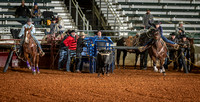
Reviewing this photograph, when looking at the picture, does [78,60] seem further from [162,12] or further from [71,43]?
[162,12]

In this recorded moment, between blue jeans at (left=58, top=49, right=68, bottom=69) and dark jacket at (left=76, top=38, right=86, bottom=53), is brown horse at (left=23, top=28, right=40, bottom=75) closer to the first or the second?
dark jacket at (left=76, top=38, right=86, bottom=53)

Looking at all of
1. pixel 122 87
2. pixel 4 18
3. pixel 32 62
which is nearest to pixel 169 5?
pixel 4 18

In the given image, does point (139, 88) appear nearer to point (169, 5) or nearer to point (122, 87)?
point (122, 87)

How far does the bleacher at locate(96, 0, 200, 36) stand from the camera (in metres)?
23.5

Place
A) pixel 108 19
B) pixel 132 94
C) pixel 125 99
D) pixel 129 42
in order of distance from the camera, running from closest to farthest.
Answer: pixel 125 99 < pixel 132 94 < pixel 129 42 < pixel 108 19

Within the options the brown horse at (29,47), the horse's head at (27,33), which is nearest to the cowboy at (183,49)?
the brown horse at (29,47)

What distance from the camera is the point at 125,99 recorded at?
7328 mm

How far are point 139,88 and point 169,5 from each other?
17.1m

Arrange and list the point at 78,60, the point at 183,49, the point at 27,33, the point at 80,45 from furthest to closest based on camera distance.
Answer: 1. the point at 183,49
2. the point at 78,60
3. the point at 80,45
4. the point at 27,33

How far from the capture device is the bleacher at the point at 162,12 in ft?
77.1

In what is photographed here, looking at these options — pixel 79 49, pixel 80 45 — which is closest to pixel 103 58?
pixel 80 45

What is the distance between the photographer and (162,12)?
80.3ft

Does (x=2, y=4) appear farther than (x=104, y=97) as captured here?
Yes

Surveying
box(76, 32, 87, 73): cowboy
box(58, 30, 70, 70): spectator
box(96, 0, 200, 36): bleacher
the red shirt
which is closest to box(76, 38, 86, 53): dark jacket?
box(76, 32, 87, 73): cowboy
